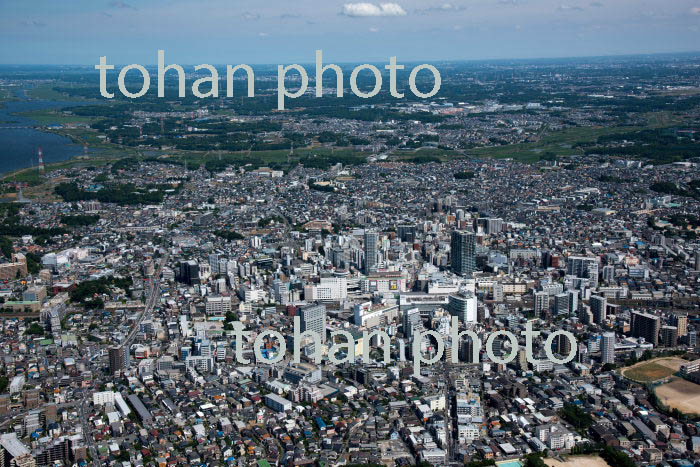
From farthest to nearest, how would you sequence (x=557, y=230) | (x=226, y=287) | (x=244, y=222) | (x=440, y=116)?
(x=440, y=116) < (x=244, y=222) < (x=557, y=230) < (x=226, y=287)

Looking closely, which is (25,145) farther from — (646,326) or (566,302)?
(646,326)

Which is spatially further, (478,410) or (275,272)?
(275,272)

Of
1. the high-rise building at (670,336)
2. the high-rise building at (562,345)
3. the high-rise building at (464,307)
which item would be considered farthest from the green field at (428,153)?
the high-rise building at (562,345)

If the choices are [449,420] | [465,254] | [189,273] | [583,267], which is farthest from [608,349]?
[189,273]

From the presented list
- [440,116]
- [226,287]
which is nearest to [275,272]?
[226,287]

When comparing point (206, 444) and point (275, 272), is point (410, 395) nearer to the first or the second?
point (206, 444)

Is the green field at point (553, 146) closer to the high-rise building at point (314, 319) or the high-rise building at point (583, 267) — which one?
the high-rise building at point (583, 267)

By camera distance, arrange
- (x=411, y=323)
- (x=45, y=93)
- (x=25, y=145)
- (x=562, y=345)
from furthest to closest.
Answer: (x=45, y=93), (x=25, y=145), (x=411, y=323), (x=562, y=345)
